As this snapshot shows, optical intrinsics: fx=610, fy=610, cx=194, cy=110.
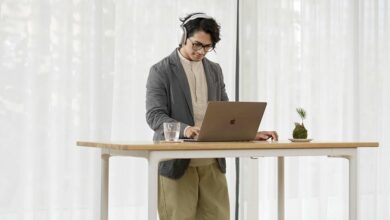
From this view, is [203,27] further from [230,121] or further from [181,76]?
[230,121]

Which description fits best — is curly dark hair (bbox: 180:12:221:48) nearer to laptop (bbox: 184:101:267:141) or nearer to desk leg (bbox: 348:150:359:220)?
laptop (bbox: 184:101:267:141)

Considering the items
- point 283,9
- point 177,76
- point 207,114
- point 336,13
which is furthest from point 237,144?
point 336,13

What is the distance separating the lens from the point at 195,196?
2.56 m

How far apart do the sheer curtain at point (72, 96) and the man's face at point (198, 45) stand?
3.68 feet

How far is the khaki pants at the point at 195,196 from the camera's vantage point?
249 cm

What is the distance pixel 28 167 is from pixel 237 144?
5.42 feet

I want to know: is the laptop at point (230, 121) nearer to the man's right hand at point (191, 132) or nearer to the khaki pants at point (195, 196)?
the man's right hand at point (191, 132)

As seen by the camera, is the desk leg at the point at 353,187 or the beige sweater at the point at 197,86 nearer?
the desk leg at the point at 353,187

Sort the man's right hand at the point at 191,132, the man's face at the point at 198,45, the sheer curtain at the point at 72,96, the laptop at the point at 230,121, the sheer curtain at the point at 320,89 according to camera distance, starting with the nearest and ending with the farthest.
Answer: the laptop at the point at 230,121, the man's right hand at the point at 191,132, the man's face at the point at 198,45, the sheer curtain at the point at 72,96, the sheer curtain at the point at 320,89

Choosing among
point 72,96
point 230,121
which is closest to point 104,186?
point 230,121

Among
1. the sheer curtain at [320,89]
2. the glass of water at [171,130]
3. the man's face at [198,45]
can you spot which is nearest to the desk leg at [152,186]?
the glass of water at [171,130]

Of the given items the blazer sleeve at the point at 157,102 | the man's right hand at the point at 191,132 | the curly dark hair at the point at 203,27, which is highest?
the curly dark hair at the point at 203,27

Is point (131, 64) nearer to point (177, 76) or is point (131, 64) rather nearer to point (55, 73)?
point (55, 73)

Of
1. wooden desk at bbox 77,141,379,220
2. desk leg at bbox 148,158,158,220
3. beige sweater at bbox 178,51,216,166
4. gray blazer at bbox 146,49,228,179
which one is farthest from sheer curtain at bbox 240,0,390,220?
desk leg at bbox 148,158,158,220
